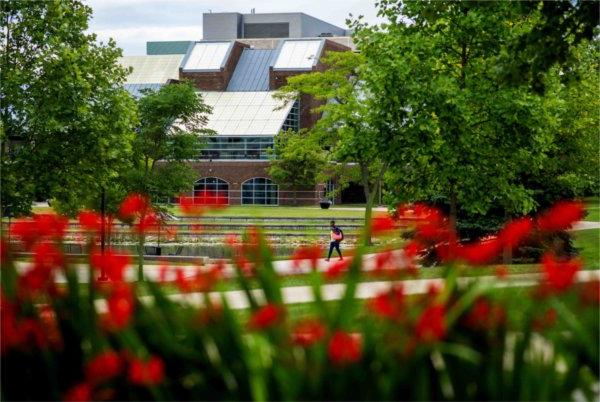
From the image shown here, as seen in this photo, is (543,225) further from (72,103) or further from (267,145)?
(267,145)

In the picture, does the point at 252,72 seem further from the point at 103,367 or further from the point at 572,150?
the point at 103,367

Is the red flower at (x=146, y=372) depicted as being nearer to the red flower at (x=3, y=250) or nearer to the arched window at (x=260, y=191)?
the red flower at (x=3, y=250)

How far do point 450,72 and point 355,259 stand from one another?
19.2 m

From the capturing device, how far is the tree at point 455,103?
22062mm

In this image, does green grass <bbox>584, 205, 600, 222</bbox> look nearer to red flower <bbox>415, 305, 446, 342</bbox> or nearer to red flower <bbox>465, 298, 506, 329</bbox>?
red flower <bbox>465, 298, 506, 329</bbox>

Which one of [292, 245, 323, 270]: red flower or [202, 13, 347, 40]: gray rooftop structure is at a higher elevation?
[202, 13, 347, 40]: gray rooftop structure

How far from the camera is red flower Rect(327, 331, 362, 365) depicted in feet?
14.0

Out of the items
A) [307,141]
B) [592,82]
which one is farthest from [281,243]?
[592,82]

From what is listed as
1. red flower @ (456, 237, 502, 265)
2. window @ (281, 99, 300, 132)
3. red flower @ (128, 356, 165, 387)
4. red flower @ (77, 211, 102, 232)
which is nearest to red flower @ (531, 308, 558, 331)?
red flower @ (456, 237, 502, 265)

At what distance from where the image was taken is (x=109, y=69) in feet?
88.9

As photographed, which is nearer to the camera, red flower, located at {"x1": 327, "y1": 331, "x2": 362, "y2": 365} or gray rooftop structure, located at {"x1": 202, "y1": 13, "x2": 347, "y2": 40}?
red flower, located at {"x1": 327, "y1": 331, "x2": 362, "y2": 365}

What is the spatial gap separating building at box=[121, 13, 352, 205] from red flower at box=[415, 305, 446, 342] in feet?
194

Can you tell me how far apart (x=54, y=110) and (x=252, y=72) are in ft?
233

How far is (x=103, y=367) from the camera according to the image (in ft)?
14.2
